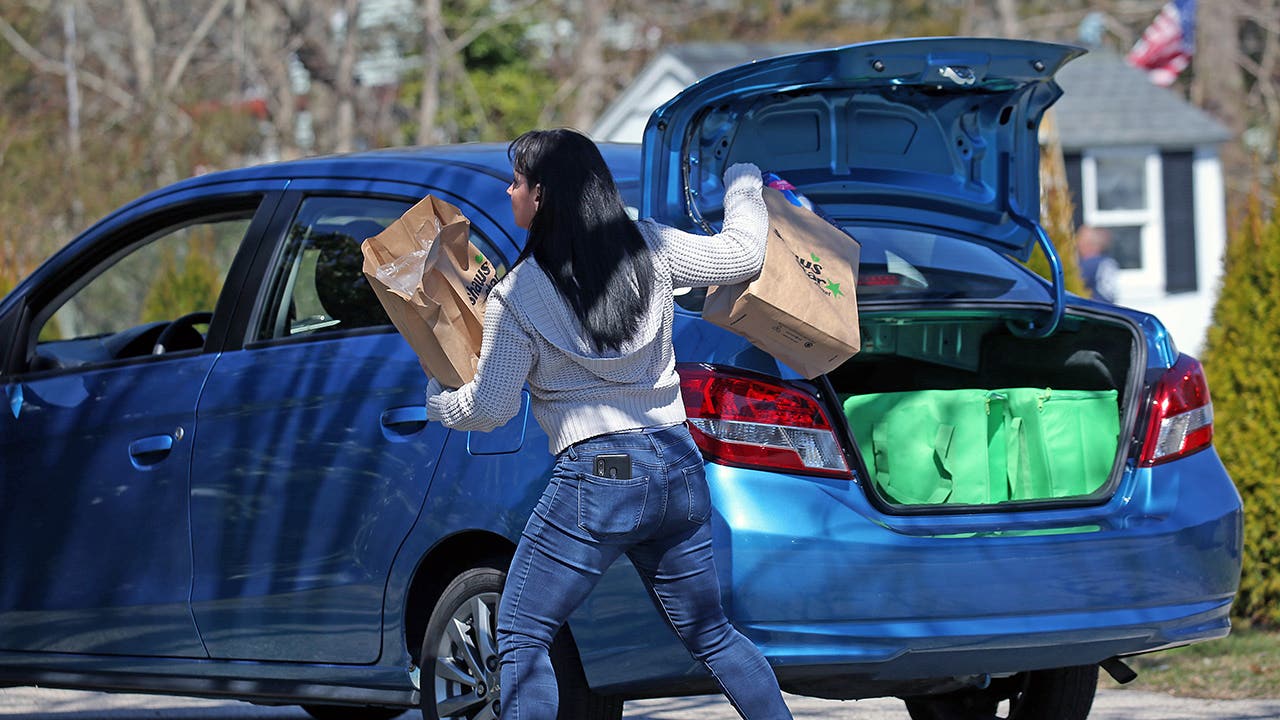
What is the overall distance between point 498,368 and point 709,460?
534 mm

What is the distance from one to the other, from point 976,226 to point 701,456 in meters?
1.36

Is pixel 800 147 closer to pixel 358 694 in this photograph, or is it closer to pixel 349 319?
pixel 349 319

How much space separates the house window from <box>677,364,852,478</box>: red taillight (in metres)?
19.4

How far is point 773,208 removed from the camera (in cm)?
407

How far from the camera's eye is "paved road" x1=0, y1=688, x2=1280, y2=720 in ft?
19.5

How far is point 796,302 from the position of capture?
387cm

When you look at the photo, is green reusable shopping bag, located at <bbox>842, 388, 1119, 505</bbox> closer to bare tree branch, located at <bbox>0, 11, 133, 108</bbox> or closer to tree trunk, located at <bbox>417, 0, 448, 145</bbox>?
tree trunk, located at <bbox>417, 0, 448, 145</bbox>

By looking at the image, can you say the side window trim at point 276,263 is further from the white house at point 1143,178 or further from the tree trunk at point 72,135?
the white house at point 1143,178

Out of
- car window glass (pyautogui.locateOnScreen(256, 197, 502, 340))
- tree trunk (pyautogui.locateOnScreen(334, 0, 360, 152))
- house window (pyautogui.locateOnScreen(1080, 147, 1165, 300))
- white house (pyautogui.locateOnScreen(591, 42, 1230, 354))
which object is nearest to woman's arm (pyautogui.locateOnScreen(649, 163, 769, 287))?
car window glass (pyautogui.locateOnScreen(256, 197, 502, 340))

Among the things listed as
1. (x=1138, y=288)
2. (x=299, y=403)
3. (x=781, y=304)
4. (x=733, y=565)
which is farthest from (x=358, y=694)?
(x=1138, y=288)

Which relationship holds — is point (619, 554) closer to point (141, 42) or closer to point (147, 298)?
point (147, 298)

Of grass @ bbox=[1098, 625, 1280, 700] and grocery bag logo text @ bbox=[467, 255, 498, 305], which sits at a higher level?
grocery bag logo text @ bbox=[467, 255, 498, 305]

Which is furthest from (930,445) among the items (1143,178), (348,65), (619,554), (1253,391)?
(1143,178)

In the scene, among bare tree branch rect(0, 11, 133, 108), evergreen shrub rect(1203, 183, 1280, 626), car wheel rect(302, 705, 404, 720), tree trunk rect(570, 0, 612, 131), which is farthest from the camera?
bare tree branch rect(0, 11, 133, 108)
